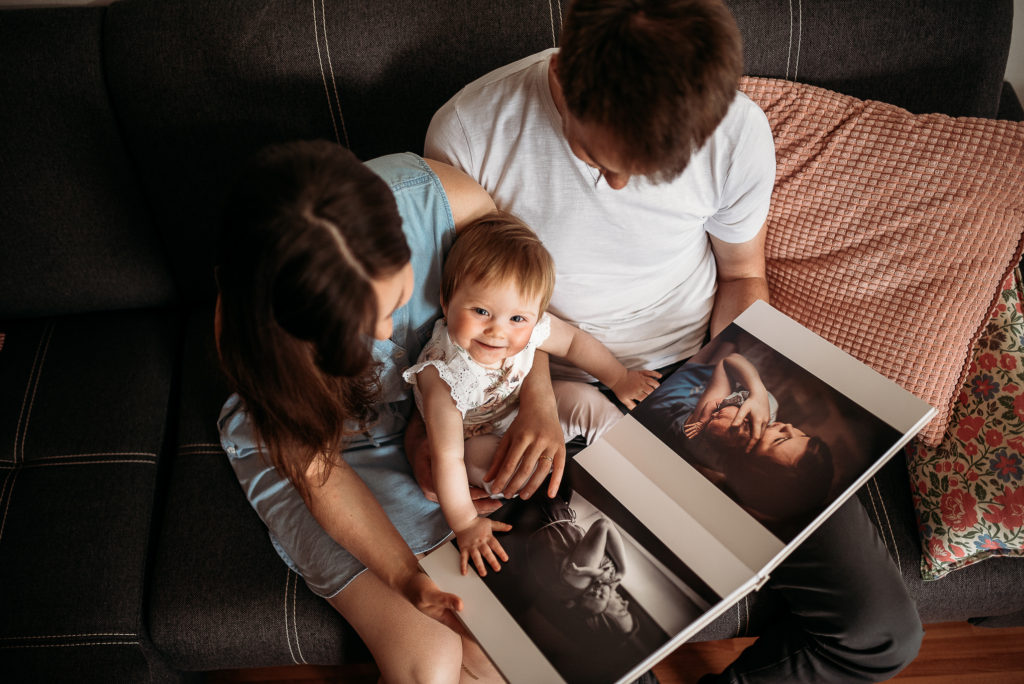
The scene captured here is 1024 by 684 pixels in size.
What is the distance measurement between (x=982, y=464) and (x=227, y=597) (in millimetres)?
A: 1391

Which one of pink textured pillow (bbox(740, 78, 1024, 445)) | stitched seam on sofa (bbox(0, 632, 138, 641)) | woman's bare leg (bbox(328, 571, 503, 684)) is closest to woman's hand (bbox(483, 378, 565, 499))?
woman's bare leg (bbox(328, 571, 503, 684))

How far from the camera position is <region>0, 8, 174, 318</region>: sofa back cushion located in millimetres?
1258

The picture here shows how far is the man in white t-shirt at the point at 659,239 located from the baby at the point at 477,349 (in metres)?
0.09

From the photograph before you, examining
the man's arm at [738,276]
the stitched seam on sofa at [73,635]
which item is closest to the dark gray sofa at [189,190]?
the stitched seam on sofa at [73,635]

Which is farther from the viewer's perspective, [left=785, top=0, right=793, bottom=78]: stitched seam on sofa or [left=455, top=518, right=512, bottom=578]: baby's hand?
[left=785, top=0, right=793, bottom=78]: stitched seam on sofa

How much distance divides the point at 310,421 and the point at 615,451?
462mm

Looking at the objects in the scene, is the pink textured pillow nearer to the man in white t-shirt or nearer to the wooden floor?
the man in white t-shirt

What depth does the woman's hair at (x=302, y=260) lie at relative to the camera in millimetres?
700

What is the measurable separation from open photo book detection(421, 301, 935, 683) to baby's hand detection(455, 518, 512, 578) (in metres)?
0.01

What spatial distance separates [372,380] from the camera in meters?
1.13

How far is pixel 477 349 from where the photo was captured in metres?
1.09

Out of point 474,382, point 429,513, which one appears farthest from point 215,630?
point 474,382

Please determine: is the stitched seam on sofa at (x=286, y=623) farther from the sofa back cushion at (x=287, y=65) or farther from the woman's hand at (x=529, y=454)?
the sofa back cushion at (x=287, y=65)

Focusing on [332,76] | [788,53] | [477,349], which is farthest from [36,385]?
[788,53]
